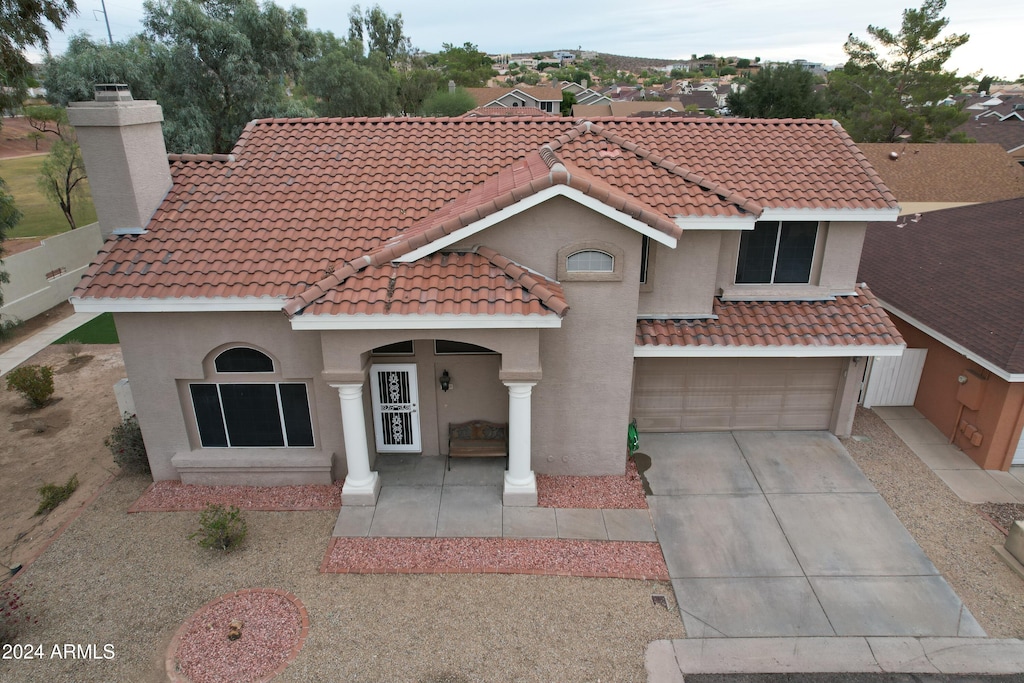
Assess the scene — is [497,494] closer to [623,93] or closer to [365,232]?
[365,232]

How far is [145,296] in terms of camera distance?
1003 cm

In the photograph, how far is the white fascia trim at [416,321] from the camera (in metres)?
9.42

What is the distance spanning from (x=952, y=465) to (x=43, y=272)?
2848cm

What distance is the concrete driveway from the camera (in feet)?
28.9

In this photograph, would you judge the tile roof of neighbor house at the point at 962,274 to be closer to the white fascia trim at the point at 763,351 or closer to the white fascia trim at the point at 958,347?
the white fascia trim at the point at 958,347

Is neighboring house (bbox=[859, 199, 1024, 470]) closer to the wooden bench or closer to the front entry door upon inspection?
the wooden bench

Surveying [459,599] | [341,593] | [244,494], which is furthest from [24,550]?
[459,599]

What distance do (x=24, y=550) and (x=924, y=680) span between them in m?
13.5

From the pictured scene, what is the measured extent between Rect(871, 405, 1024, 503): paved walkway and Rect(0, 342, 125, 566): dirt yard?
16.2 meters

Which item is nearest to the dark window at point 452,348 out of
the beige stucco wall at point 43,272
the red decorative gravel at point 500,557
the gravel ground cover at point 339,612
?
the red decorative gravel at point 500,557

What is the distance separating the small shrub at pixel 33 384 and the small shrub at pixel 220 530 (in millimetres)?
7961

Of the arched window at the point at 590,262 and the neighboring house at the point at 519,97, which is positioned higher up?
the neighboring house at the point at 519,97

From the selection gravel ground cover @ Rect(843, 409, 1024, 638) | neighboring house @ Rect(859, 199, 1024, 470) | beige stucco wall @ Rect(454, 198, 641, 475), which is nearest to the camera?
gravel ground cover @ Rect(843, 409, 1024, 638)

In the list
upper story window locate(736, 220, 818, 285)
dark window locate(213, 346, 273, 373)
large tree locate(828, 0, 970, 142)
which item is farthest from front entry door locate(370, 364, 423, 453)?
large tree locate(828, 0, 970, 142)
